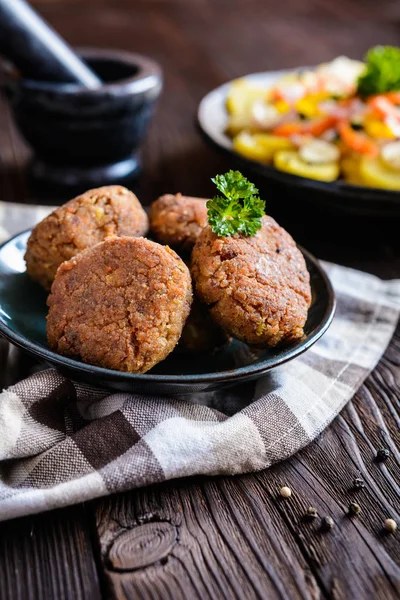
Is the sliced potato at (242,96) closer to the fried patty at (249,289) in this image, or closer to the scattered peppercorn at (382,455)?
the fried patty at (249,289)

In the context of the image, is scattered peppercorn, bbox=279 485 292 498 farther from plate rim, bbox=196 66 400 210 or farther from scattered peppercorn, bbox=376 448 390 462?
plate rim, bbox=196 66 400 210

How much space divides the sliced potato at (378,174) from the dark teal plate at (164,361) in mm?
839

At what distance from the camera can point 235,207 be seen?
7.13ft

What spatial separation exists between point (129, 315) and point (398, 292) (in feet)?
4.50

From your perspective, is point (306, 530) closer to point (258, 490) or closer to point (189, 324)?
point (258, 490)

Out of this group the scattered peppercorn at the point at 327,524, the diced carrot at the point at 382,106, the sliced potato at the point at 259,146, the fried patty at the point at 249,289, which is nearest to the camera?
the scattered peppercorn at the point at 327,524

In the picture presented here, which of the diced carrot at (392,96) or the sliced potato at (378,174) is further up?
the diced carrot at (392,96)

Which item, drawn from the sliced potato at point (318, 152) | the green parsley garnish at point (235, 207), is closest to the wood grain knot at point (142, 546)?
the green parsley garnish at point (235, 207)

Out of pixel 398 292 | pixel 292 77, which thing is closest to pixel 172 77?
pixel 292 77

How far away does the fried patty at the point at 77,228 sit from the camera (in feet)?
7.59

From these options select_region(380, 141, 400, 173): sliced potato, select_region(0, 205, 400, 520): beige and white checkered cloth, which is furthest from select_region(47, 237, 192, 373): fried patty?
select_region(380, 141, 400, 173): sliced potato

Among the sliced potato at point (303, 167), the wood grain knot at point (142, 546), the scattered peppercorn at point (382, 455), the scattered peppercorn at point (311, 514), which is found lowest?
the scattered peppercorn at point (382, 455)

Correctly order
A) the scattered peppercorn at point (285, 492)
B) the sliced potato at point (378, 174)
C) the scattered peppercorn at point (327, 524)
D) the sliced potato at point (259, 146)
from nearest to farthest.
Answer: the scattered peppercorn at point (327, 524), the scattered peppercorn at point (285, 492), the sliced potato at point (378, 174), the sliced potato at point (259, 146)

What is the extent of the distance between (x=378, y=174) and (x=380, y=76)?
2.50 feet
